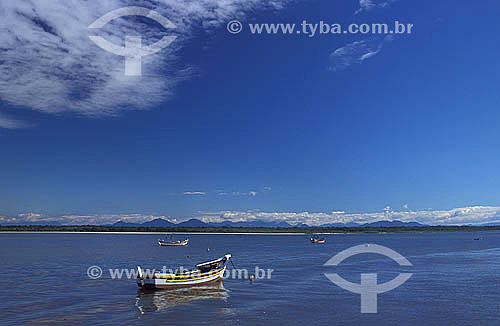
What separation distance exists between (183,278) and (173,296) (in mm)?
2852

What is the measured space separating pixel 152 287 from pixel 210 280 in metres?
5.92

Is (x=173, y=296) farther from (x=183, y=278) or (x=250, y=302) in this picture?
(x=250, y=302)

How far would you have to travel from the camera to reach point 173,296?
104 ft

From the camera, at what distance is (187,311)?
86.9 feet

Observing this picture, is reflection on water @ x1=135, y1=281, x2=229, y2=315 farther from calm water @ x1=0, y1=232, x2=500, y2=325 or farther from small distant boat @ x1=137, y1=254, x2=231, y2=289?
small distant boat @ x1=137, y1=254, x2=231, y2=289

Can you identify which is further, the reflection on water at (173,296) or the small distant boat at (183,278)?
the small distant boat at (183,278)

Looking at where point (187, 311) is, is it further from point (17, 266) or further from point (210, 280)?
point (17, 266)

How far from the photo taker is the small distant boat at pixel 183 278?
32.5 m

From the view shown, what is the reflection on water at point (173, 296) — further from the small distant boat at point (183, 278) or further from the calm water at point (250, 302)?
the small distant boat at point (183, 278)

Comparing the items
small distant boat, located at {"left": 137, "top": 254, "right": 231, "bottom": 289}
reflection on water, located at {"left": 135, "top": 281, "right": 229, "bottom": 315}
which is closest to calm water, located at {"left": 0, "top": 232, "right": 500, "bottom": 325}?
reflection on water, located at {"left": 135, "top": 281, "right": 229, "bottom": 315}

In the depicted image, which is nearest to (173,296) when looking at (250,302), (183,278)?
(183,278)

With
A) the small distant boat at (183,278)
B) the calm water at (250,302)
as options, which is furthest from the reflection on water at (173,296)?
the small distant boat at (183,278)

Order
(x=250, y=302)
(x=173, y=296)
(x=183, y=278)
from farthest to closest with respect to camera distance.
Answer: (x=183, y=278), (x=173, y=296), (x=250, y=302)

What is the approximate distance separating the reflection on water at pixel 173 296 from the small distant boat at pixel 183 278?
440 mm
